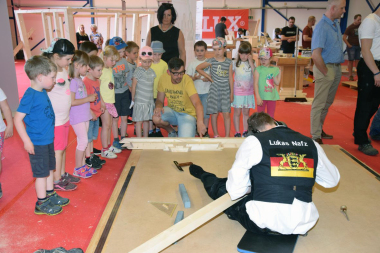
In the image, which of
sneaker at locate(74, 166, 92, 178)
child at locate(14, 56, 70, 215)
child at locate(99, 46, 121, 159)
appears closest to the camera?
Answer: child at locate(14, 56, 70, 215)

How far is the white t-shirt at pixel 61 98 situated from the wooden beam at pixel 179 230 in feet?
5.65

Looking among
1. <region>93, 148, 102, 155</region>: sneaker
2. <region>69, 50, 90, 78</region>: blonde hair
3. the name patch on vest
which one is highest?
<region>69, 50, 90, 78</region>: blonde hair

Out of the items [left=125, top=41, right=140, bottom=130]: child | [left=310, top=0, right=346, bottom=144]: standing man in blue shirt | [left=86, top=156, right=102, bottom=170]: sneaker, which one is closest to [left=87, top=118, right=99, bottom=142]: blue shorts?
[left=86, top=156, right=102, bottom=170]: sneaker

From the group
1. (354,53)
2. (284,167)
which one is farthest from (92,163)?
(354,53)

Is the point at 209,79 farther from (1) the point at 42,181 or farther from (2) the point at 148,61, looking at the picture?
(1) the point at 42,181

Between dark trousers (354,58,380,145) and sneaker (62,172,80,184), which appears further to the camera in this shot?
dark trousers (354,58,380,145)

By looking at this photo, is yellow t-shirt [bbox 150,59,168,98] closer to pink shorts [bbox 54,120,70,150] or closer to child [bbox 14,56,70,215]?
pink shorts [bbox 54,120,70,150]

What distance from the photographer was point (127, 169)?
368cm

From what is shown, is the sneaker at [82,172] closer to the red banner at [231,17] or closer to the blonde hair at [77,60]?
the blonde hair at [77,60]

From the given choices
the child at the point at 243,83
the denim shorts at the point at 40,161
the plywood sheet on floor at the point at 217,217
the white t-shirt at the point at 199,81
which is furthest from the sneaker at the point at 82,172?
the child at the point at 243,83

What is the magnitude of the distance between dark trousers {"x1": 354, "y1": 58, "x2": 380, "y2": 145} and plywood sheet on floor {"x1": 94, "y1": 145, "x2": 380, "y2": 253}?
3.46 feet

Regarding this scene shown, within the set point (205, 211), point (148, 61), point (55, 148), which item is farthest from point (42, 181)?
point (148, 61)

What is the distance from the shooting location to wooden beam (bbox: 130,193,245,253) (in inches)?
84.1

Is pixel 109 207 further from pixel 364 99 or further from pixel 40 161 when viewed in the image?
pixel 364 99
